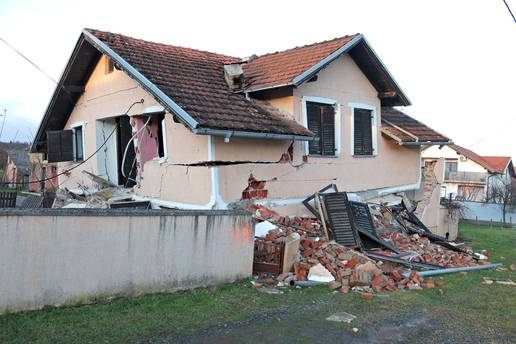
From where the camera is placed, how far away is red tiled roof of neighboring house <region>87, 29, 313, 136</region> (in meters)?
9.75

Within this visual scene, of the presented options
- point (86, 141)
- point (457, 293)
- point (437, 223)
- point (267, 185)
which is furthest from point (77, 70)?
point (437, 223)

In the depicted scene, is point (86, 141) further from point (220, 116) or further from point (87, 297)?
point (87, 297)

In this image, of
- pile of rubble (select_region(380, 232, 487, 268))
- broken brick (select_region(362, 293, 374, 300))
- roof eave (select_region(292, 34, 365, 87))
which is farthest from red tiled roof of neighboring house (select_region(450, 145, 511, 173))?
broken brick (select_region(362, 293, 374, 300))

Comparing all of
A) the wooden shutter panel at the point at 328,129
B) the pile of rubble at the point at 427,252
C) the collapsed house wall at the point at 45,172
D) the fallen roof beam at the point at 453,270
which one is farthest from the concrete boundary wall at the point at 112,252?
the collapsed house wall at the point at 45,172

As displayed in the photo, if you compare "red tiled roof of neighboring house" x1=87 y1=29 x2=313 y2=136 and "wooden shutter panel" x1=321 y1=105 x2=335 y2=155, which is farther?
"wooden shutter panel" x1=321 y1=105 x2=335 y2=155

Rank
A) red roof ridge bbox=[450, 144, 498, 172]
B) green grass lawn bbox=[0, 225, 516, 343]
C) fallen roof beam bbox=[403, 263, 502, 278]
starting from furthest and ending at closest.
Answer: red roof ridge bbox=[450, 144, 498, 172] → fallen roof beam bbox=[403, 263, 502, 278] → green grass lawn bbox=[0, 225, 516, 343]

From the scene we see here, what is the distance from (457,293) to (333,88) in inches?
252

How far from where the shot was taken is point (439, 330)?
19.7ft

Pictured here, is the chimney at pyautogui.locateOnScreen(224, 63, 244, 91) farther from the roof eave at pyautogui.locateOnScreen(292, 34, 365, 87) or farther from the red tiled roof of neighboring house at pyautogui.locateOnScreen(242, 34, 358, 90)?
the roof eave at pyautogui.locateOnScreen(292, 34, 365, 87)

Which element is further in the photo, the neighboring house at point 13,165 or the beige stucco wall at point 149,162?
the neighboring house at point 13,165

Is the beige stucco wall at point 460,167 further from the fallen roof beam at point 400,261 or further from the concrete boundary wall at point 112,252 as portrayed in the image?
the concrete boundary wall at point 112,252

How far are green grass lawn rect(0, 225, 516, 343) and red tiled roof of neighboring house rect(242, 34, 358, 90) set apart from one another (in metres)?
5.46

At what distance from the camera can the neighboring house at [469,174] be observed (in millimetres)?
47719

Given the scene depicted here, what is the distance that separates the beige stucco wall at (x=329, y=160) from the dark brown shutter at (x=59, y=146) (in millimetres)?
6942
